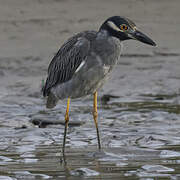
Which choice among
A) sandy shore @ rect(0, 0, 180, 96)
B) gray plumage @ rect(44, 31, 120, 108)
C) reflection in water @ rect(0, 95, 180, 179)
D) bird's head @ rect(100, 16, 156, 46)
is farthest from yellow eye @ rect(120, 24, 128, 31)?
sandy shore @ rect(0, 0, 180, 96)

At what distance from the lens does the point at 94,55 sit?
296 inches

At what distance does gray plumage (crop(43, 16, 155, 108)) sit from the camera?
747 cm

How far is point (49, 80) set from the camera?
8.28 m

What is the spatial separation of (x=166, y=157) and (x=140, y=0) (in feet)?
30.5

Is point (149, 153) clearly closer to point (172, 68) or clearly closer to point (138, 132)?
point (138, 132)

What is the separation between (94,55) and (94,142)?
42.0 inches

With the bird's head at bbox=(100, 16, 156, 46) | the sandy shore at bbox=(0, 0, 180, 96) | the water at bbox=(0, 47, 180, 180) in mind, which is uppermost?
the bird's head at bbox=(100, 16, 156, 46)

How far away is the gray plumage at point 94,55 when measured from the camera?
7.47m

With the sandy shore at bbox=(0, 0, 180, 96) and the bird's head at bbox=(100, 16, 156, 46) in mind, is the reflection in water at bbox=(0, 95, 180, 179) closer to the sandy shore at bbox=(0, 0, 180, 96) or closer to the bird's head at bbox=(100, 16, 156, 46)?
the bird's head at bbox=(100, 16, 156, 46)

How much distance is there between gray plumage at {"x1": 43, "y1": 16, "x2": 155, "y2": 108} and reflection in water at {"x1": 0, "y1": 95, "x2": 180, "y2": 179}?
69 centimetres

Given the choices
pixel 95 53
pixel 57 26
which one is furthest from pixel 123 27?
pixel 57 26

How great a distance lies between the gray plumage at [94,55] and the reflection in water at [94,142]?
69 cm

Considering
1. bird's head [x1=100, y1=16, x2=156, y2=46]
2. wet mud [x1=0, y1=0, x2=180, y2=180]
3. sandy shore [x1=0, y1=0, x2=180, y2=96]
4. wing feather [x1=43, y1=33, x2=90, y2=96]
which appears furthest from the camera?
sandy shore [x1=0, y1=0, x2=180, y2=96]

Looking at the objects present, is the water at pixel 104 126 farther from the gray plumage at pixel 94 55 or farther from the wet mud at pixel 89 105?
the gray plumage at pixel 94 55
